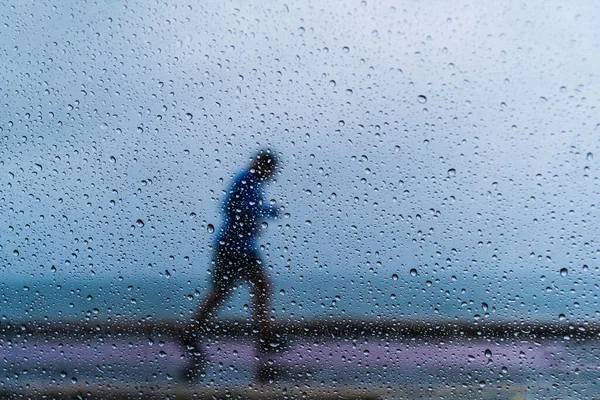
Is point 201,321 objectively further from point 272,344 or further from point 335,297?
point 335,297

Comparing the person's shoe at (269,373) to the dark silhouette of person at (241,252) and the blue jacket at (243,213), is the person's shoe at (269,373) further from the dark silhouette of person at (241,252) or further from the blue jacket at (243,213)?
the blue jacket at (243,213)

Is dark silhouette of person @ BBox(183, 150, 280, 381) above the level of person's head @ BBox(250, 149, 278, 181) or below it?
below

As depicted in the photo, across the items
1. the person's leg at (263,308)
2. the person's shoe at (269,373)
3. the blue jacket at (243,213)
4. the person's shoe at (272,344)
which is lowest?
the person's shoe at (269,373)

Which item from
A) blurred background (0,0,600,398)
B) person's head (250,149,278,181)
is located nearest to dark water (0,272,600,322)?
blurred background (0,0,600,398)

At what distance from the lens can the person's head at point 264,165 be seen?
1048 mm

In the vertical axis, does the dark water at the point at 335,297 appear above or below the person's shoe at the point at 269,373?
above

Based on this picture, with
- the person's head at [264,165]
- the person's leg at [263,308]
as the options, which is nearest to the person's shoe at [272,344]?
the person's leg at [263,308]

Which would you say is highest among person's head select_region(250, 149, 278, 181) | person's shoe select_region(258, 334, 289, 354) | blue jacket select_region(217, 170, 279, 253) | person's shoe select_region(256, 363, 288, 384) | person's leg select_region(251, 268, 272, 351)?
person's head select_region(250, 149, 278, 181)

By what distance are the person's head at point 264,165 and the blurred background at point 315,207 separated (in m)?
0.02

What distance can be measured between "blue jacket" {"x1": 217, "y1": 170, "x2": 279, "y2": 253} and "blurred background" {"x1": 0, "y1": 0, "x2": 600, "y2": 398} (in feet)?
0.08

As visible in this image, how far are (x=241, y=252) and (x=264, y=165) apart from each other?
0.21 m

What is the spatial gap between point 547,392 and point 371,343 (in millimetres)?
395

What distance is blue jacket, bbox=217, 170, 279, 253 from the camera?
1052 millimetres

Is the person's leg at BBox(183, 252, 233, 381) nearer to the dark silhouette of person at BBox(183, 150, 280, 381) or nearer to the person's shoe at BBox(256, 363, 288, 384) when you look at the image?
the dark silhouette of person at BBox(183, 150, 280, 381)
